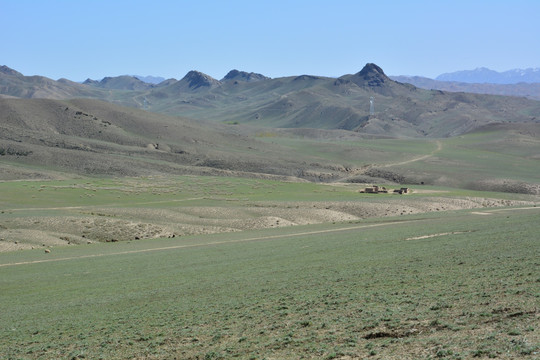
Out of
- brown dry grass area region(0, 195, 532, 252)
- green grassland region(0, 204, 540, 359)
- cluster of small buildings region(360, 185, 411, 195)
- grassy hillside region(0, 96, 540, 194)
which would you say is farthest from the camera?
grassy hillside region(0, 96, 540, 194)

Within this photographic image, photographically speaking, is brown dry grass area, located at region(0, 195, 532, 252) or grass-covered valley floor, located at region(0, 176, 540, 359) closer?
grass-covered valley floor, located at region(0, 176, 540, 359)

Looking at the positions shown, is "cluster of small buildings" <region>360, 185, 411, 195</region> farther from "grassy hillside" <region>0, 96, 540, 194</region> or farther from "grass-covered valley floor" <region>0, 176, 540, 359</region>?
"grass-covered valley floor" <region>0, 176, 540, 359</region>

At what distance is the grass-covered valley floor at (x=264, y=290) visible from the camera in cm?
1589

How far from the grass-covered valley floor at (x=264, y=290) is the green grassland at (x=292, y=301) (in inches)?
2.7

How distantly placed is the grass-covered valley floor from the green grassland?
70mm

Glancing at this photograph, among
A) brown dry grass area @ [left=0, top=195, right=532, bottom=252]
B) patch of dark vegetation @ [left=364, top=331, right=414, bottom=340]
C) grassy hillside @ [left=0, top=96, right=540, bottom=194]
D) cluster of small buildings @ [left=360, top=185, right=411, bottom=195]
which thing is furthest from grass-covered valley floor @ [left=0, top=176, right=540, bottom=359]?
grassy hillside @ [left=0, top=96, right=540, bottom=194]

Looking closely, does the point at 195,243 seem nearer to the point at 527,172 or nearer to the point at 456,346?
the point at 456,346

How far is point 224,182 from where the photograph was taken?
9794cm

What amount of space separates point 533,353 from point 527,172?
11054 centimetres

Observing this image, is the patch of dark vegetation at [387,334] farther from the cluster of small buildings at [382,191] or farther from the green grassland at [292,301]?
the cluster of small buildings at [382,191]

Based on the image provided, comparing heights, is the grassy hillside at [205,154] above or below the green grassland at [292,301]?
above

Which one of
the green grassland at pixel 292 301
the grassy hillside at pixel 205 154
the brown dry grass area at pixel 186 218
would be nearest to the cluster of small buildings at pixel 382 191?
the brown dry grass area at pixel 186 218

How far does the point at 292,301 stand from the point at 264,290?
2784 millimetres

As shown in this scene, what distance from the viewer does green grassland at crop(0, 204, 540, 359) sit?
51.2 feet
